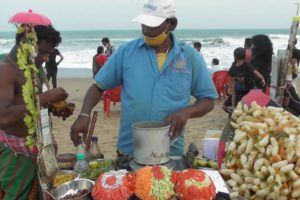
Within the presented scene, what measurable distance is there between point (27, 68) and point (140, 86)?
757 mm

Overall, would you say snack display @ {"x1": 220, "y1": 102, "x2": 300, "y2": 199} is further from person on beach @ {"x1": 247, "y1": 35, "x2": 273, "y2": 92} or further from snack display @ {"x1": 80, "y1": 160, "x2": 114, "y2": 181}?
person on beach @ {"x1": 247, "y1": 35, "x2": 273, "y2": 92}

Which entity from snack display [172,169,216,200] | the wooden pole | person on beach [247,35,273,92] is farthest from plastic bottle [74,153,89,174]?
person on beach [247,35,273,92]

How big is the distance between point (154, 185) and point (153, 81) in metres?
0.92

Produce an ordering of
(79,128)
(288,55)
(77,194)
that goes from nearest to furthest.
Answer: (77,194)
(79,128)
(288,55)

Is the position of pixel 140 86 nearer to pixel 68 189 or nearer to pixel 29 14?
pixel 68 189

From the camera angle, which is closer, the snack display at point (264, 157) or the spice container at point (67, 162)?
the snack display at point (264, 157)

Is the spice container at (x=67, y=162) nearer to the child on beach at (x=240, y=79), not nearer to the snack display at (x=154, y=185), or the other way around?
the snack display at (x=154, y=185)

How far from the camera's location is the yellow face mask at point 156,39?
2.60 m

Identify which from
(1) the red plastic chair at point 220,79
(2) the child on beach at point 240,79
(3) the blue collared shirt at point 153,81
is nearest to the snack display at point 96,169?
(3) the blue collared shirt at point 153,81

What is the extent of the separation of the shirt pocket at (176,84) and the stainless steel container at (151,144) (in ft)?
1.52

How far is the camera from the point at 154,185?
1901mm

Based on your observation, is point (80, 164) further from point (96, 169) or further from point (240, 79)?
point (240, 79)

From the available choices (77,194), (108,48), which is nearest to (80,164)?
(77,194)

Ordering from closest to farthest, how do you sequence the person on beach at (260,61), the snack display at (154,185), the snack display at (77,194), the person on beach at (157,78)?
the snack display at (154,185), the snack display at (77,194), the person on beach at (157,78), the person on beach at (260,61)
